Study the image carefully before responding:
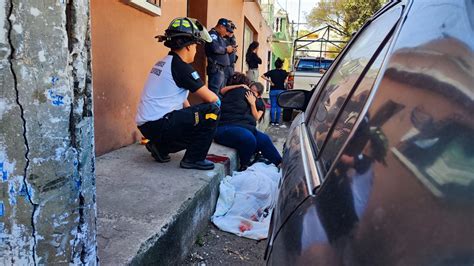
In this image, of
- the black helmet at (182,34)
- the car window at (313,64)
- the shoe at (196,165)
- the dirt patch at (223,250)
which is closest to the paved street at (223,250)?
the dirt patch at (223,250)

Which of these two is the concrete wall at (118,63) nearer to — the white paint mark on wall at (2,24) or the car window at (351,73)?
the car window at (351,73)

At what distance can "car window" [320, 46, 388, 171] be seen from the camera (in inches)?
44.3

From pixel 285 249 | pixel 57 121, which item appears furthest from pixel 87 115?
pixel 285 249

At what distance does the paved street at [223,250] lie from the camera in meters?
2.82

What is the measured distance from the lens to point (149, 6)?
422 centimetres

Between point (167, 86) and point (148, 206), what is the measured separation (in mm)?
1125

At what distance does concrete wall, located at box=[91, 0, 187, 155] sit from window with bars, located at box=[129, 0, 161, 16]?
0.20ft

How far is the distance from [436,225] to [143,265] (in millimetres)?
1618

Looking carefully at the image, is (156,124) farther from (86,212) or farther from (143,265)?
(86,212)

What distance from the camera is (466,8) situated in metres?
0.90

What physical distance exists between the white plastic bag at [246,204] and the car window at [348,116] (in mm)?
1819

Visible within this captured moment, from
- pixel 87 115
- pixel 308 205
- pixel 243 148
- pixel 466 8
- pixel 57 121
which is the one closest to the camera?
pixel 466 8

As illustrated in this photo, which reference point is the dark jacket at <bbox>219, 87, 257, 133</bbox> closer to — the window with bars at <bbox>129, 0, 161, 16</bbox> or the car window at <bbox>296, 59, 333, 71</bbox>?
the window with bars at <bbox>129, 0, 161, 16</bbox>

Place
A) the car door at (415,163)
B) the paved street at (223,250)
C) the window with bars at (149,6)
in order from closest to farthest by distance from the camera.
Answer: the car door at (415,163)
the paved street at (223,250)
the window with bars at (149,6)
